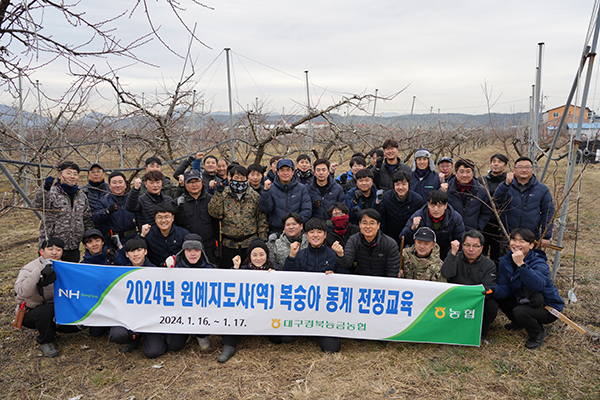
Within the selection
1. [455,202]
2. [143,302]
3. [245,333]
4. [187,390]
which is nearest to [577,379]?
[455,202]

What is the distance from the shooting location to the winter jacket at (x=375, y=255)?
4309 millimetres

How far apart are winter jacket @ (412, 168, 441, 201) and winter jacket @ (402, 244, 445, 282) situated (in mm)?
1319

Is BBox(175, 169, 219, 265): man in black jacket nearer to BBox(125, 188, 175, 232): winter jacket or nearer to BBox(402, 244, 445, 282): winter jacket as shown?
BBox(125, 188, 175, 232): winter jacket

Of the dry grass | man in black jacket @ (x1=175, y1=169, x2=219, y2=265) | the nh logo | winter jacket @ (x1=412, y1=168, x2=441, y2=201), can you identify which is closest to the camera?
the dry grass

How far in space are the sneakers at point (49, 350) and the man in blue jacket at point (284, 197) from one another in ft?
9.62

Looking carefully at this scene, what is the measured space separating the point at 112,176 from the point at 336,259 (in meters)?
3.37

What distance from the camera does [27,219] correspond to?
1082 cm

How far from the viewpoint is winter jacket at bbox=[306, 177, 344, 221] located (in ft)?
17.8

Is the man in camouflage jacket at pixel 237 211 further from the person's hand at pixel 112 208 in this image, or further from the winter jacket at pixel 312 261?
the person's hand at pixel 112 208

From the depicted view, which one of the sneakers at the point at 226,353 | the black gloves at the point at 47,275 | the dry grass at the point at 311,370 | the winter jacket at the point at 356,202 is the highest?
the winter jacket at the point at 356,202

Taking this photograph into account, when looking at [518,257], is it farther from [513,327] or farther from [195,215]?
[195,215]

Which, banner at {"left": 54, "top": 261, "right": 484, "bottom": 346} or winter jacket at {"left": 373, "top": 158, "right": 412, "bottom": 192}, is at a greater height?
winter jacket at {"left": 373, "top": 158, "right": 412, "bottom": 192}

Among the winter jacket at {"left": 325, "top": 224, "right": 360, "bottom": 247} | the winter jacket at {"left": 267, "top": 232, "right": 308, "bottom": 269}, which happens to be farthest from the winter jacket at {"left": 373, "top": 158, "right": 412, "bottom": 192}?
the winter jacket at {"left": 267, "top": 232, "right": 308, "bottom": 269}

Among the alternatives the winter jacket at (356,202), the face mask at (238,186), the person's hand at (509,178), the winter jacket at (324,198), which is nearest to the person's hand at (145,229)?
the face mask at (238,186)
